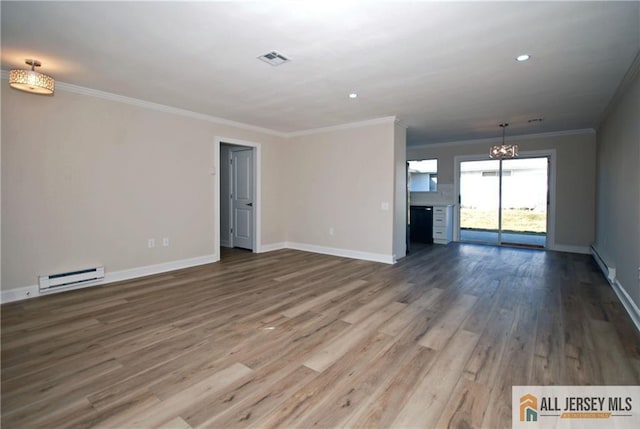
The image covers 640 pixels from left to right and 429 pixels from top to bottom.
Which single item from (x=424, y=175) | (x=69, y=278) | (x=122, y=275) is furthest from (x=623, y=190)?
(x=69, y=278)

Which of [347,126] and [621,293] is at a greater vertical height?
[347,126]

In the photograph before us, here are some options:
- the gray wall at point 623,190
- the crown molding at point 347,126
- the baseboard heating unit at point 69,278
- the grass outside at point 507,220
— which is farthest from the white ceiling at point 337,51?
the grass outside at point 507,220

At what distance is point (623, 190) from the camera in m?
3.63

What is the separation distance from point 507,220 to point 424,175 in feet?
7.56

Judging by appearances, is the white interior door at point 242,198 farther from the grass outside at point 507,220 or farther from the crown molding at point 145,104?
the grass outside at point 507,220

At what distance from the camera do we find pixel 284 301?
348 centimetres

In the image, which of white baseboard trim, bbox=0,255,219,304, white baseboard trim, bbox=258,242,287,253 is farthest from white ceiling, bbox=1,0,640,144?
white baseboard trim, bbox=258,242,287,253

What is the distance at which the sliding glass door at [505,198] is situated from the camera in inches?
273

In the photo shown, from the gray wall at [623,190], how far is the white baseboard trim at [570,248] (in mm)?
1243

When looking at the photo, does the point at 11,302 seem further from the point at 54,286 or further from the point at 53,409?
the point at 53,409

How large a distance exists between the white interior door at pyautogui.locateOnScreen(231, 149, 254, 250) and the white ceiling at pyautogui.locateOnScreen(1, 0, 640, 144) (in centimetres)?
192

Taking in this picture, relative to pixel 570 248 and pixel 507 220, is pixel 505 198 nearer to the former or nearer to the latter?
pixel 507 220

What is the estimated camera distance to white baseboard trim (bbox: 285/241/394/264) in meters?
5.45

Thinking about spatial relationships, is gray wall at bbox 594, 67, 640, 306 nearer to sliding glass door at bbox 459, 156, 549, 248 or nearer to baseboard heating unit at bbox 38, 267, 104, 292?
sliding glass door at bbox 459, 156, 549, 248
